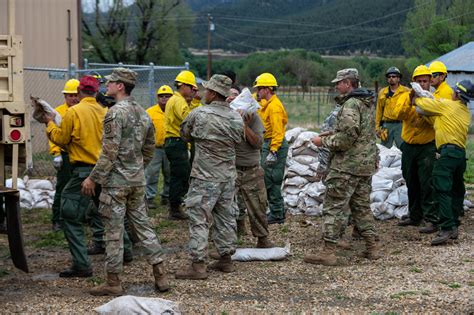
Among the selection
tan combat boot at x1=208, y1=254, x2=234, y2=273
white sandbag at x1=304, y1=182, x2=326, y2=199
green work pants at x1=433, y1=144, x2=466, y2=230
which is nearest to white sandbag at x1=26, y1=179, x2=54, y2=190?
white sandbag at x1=304, y1=182, x2=326, y2=199

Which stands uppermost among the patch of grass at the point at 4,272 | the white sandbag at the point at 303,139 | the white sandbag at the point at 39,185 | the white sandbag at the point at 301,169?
the white sandbag at the point at 303,139

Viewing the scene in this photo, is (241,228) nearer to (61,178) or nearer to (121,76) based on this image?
(61,178)

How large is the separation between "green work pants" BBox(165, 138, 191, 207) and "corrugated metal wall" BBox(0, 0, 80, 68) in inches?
301

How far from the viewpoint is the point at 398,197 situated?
1054cm

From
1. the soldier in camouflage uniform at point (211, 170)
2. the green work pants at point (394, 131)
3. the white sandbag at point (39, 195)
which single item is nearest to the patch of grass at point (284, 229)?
the soldier in camouflage uniform at point (211, 170)

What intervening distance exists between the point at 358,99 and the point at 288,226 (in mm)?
2789

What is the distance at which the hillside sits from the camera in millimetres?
100375

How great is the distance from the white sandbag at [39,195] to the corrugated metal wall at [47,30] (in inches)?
236

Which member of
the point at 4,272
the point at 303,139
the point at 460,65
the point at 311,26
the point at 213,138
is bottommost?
the point at 4,272

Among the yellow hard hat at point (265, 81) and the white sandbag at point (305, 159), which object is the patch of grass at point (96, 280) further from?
the white sandbag at point (305, 159)

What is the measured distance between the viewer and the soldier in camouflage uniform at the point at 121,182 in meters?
6.58

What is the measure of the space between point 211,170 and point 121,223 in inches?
43.2

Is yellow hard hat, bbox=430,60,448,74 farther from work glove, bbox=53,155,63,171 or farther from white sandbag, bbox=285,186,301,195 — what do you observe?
work glove, bbox=53,155,63,171

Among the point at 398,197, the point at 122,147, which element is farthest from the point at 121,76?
the point at 398,197
